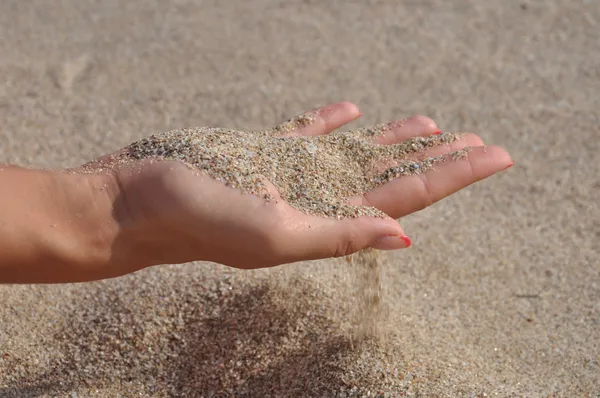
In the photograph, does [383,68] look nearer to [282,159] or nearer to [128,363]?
[282,159]

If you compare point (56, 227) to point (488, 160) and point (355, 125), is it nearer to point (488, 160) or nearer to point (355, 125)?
point (488, 160)

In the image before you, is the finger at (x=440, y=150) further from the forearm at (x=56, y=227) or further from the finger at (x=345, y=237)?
the forearm at (x=56, y=227)

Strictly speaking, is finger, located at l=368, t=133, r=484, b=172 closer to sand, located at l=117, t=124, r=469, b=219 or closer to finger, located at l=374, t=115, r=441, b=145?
sand, located at l=117, t=124, r=469, b=219

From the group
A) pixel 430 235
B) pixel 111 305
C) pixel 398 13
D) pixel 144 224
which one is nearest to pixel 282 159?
pixel 144 224

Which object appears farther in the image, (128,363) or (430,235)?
(430,235)

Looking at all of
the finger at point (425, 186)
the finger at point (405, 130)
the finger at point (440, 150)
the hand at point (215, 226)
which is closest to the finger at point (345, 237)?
the hand at point (215, 226)

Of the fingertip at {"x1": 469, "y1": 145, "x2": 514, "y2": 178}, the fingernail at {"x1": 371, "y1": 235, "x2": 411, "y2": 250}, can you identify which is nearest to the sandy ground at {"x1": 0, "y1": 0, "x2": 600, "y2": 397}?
the fingernail at {"x1": 371, "y1": 235, "x2": 411, "y2": 250}
